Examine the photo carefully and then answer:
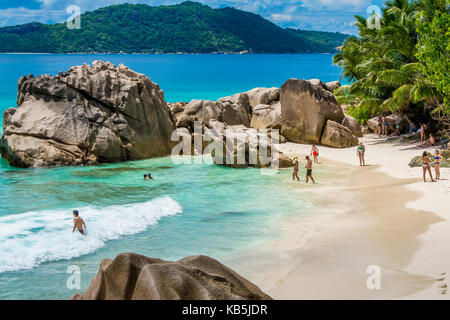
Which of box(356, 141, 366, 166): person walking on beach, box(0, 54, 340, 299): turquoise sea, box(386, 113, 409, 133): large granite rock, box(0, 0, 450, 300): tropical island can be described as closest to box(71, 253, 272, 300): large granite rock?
box(0, 0, 450, 300): tropical island

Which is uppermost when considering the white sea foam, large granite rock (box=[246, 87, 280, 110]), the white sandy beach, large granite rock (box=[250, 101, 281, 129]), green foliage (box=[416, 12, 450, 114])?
green foliage (box=[416, 12, 450, 114])

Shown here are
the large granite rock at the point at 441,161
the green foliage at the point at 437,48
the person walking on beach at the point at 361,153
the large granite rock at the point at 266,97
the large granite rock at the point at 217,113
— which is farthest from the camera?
the large granite rock at the point at 266,97

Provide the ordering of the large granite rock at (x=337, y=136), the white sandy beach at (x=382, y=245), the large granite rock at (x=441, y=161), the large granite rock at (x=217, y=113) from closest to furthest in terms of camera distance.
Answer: the white sandy beach at (x=382, y=245) < the large granite rock at (x=441, y=161) < the large granite rock at (x=337, y=136) < the large granite rock at (x=217, y=113)

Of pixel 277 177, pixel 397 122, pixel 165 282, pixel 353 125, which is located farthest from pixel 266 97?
pixel 165 282

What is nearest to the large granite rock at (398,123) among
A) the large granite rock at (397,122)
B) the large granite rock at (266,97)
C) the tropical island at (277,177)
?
the large granite rock at (397,122)

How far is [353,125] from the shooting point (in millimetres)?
32656

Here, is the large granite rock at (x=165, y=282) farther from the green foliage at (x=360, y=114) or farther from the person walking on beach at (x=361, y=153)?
the green foliage at (x=360, y=114)

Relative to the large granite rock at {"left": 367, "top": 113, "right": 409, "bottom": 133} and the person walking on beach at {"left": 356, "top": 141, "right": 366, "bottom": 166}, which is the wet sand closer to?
the person walking on beach at {"left": 356, "top": 141, "right": 366, "bottom": 166}

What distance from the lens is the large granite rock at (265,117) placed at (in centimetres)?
3186

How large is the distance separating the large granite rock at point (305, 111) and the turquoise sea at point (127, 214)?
641 centimetres

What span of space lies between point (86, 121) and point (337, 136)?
14802 millimetres

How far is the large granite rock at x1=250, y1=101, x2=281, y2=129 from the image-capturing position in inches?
1254

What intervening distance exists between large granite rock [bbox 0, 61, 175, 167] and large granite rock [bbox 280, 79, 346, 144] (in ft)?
25.0
